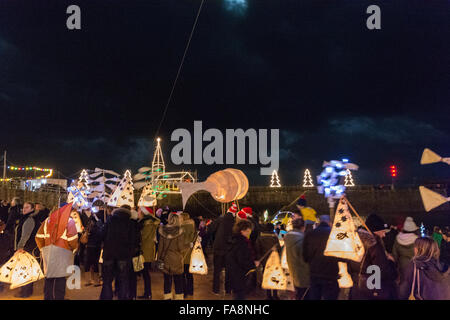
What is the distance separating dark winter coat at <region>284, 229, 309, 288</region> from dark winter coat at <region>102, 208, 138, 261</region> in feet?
9.39

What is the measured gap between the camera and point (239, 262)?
17.8ft

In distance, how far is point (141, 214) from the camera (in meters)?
7.07

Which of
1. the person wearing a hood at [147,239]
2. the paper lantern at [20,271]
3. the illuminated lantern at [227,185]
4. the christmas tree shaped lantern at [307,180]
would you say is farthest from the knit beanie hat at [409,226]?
the christmas tree shaped lantern at [307,180]

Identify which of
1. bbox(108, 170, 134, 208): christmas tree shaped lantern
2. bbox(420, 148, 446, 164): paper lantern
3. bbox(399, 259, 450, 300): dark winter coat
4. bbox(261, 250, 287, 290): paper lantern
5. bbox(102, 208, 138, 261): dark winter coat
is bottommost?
bbox(261, 250, 287, 290): paper lantern

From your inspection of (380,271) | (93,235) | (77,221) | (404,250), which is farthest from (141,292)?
(404,250)

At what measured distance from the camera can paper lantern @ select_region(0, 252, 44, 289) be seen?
6.58 m

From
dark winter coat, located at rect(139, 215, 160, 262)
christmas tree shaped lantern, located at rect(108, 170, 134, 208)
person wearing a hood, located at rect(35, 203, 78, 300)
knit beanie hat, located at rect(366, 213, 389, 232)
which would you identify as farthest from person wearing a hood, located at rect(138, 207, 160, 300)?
knit beanie hat, located at rect(366, 213, 389, 232)

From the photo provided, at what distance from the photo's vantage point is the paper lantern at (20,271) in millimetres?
6582

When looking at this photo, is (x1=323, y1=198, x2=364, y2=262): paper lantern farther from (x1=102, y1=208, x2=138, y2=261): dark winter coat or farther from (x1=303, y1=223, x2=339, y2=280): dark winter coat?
(x1=102, y1=208, x2=138, y2=261): dark winter coat

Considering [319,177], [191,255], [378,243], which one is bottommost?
[191,255]
